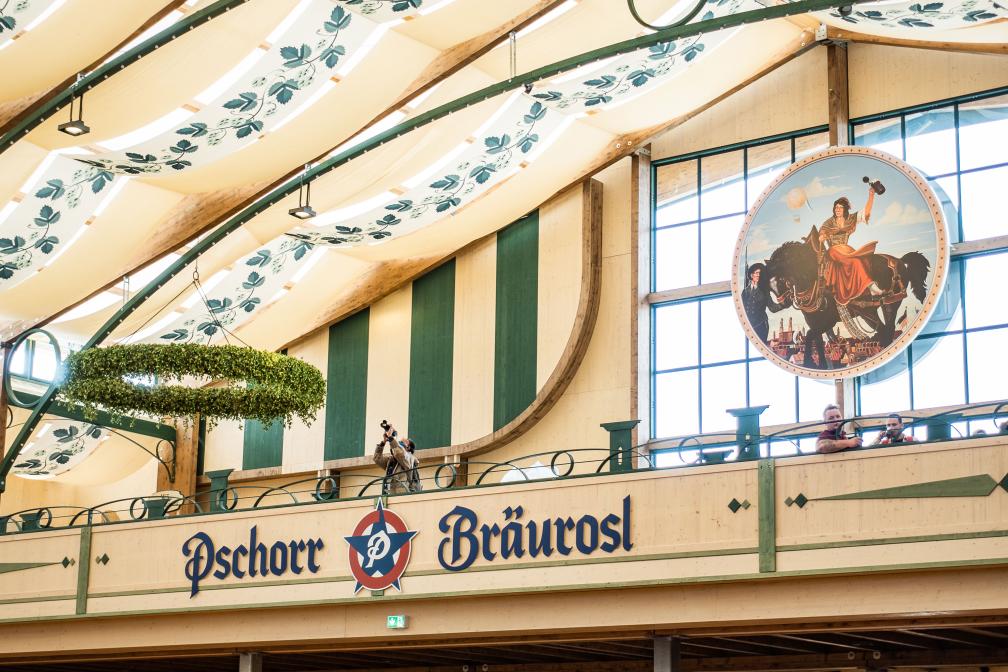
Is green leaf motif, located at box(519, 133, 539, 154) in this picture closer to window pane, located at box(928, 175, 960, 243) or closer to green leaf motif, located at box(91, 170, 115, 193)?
window pane, located at box(928, 175, 960, 243)

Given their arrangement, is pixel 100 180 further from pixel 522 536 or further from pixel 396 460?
pixel 522 536

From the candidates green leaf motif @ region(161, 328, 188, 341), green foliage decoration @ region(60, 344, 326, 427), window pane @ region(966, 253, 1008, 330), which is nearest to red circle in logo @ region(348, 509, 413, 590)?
green foliage decoration @ region(60, 344, 326, 427)

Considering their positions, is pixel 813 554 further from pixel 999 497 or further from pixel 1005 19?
pixel 1005 19

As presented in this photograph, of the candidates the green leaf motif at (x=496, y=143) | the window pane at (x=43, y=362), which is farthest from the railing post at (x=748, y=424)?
the window pane at (x=43, y=362)

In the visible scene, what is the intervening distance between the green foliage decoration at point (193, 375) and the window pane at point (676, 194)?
17.4 feet

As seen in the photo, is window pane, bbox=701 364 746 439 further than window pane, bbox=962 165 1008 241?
Yes

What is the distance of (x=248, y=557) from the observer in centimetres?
1434

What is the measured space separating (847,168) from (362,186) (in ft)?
20.0

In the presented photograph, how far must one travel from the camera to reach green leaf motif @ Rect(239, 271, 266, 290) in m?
19.5

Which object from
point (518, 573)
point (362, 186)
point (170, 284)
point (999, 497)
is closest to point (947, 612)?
point (999, 497)

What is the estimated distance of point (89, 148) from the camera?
15625mm

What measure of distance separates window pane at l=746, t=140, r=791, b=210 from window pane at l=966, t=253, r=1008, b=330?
2.88 metres

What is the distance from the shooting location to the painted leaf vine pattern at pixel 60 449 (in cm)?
2066

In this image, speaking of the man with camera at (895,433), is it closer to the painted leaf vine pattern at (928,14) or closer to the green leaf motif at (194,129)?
the painted leaf vine pattern at (928,14)
